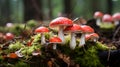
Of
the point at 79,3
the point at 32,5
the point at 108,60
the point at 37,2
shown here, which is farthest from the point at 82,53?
the point at 79,3

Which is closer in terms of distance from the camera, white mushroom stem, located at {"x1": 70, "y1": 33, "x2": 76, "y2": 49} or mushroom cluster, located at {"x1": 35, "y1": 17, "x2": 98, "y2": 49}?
mushroom cluster, located at {"x1": 35, "y1": 17, "x2": 98, "y2": 49}

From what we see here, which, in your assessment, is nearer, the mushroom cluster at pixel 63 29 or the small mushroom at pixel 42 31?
the mushroom cluster at pixel 63 29

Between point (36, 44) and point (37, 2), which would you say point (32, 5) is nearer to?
point (37, 2)

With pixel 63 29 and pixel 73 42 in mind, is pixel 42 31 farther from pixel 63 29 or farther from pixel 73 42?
pixel 73 42

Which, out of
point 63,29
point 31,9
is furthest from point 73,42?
point 31,9

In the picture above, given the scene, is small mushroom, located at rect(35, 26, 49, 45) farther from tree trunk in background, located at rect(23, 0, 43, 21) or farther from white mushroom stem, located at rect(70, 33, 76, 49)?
tree trunk in background, located at rect(23, 0, 43, 21)

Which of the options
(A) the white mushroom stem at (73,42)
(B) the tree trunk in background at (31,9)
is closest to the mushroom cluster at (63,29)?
(A) the white mushroom stem at (73,42)

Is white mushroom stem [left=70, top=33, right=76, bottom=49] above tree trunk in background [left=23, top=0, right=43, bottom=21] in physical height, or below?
below

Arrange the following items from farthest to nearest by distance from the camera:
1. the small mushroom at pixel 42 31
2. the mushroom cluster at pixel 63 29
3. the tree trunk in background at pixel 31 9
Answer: the tree trunk in background at pixel 31 9 < the small mushroom at pixel 42 31 < the mushroom cluster at pixel 63 29

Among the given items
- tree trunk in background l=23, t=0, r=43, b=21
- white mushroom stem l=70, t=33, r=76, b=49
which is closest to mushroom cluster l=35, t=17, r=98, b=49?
white mushroom stem l=70, t=33, r=76, b=49

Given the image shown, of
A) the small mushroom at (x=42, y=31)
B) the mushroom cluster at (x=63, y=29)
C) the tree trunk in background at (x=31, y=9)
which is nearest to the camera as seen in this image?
the mushroom cluster at (x=63, y=29)

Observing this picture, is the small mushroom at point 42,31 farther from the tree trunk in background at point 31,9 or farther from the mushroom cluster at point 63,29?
the tree trunk in background at point 31,9
